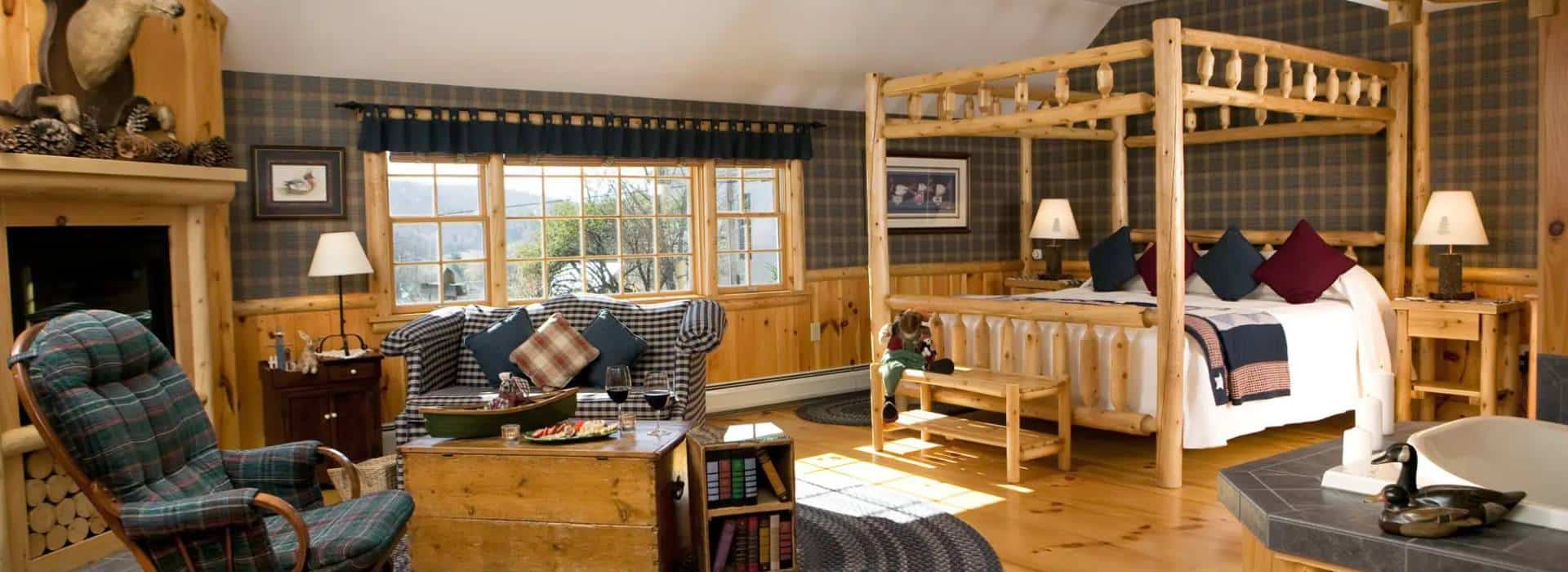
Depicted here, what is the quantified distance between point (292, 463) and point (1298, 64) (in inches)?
246

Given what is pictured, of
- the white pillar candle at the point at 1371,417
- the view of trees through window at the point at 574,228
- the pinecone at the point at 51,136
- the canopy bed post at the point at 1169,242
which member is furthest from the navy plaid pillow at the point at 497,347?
the white pillar candle at the point at 1371,417

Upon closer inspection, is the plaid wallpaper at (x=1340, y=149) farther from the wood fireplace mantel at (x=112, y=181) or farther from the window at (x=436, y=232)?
the wood fireplace mantel at (x=112, y=181)

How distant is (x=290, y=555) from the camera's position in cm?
292

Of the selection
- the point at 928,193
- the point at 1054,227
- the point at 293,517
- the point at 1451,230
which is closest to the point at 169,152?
the point at 293,517

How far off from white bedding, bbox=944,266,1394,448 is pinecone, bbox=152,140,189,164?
3814 mm

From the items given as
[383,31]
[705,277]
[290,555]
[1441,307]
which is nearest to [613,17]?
[383,31]

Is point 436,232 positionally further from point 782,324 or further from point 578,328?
point 782,324

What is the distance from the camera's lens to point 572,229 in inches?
266

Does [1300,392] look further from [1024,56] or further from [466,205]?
[466,205]

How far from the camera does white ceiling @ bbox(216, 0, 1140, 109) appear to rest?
555 centimetres

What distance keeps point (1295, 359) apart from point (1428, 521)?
152 inches

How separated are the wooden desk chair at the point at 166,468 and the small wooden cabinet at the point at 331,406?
1.88 m

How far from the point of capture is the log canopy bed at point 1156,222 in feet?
16.3

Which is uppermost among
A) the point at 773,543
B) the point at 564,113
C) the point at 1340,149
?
the point at 564,113
